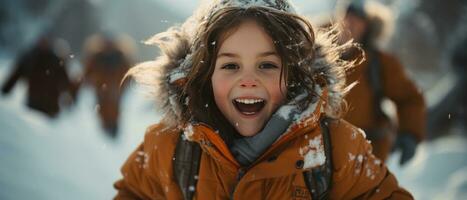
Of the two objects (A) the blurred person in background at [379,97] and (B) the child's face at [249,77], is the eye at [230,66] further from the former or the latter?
(A) the blurred person in background at [379,97]

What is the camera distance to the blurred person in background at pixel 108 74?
33.9ft

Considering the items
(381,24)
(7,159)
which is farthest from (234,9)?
(7,159)

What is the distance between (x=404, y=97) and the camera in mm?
6148

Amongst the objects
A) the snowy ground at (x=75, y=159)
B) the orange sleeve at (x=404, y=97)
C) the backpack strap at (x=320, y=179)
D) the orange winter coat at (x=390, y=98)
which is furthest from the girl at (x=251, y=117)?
the orange sleeve at (x=404, y=97)

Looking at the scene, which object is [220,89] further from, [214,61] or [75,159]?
[75,159]

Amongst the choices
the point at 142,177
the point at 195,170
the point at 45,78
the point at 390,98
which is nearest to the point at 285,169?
the point at 195,170

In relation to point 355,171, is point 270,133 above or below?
above

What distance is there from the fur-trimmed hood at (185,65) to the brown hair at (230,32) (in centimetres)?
4

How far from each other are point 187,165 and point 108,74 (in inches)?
279

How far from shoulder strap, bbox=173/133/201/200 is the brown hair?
145 mm

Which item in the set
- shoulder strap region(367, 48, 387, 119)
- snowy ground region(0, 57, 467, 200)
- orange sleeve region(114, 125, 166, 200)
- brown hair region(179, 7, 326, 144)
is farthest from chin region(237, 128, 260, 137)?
shoulder strap region(367, 48, 387, 119)

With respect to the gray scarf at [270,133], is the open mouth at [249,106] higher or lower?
higher

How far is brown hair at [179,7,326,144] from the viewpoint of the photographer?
3.55 metres

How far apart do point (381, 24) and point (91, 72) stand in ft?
18.0
